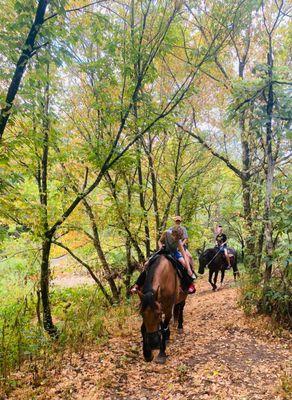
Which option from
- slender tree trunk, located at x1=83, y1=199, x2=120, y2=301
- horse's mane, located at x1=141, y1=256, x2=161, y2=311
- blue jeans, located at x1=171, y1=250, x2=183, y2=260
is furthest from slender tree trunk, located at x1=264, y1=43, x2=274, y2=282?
slender tree trunk, located at x1=83, y1=199, x2=120, y2=301

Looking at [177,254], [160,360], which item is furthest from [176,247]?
[160,360]

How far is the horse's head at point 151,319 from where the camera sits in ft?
17.4

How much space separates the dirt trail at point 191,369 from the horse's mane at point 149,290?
4.66 ft

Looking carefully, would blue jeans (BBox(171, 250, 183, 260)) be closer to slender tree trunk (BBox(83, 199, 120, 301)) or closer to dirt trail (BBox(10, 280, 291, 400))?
dirt trail (BBox(10, 280, 291, 400))

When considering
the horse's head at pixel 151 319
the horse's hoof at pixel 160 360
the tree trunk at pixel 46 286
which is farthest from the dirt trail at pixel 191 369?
the tree trunk at pixel 46 286

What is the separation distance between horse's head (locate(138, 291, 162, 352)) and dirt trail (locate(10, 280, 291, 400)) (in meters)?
0.77

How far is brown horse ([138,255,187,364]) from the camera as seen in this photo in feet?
17.5

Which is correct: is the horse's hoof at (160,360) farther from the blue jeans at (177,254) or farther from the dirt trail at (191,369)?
the blue jeans at (177,254)

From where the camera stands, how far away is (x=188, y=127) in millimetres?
13805

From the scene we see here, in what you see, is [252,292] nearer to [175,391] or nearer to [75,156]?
[175,391]

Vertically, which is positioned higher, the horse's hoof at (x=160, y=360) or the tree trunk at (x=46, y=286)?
the tree trunk at (x=46, y=286)

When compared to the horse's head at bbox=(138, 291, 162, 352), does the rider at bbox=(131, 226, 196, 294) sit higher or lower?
higher

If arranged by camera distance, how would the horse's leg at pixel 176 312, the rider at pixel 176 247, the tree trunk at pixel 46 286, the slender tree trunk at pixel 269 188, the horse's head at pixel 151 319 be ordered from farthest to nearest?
the horse's leg at pixel 176 312 < the tree trunk at pixel 46 286 < the slender tree trunk at pixel 269 188 < the rider at pixel 176 247 < the horse's head at pixel 151 319

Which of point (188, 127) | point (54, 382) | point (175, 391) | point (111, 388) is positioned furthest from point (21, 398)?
point (188, 127)
